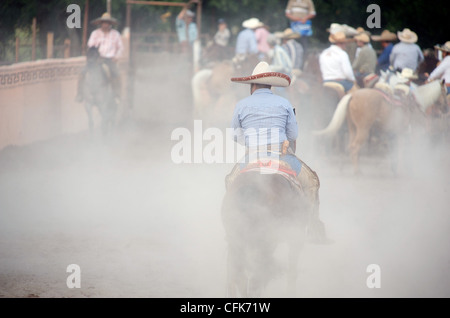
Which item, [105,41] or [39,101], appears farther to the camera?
[105,41]

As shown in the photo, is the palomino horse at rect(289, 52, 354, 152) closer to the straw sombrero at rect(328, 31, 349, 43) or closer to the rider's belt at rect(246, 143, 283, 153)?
the straw sombrero at rect(328, 31, 349, 43)

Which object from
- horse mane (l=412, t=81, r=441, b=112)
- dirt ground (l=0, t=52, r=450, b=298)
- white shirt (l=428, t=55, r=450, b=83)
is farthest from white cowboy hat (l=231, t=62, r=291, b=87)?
white shirt (l=428, t=55, r=450, b=83)

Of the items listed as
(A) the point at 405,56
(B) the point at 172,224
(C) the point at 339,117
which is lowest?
(B) the point at 172,224

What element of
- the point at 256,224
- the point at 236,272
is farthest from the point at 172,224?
the point at 256,224

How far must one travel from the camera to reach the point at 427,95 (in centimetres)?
1299

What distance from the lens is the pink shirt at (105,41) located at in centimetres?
1641

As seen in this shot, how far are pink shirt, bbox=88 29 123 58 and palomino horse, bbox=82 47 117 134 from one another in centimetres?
55

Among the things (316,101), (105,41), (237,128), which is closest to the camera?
(237,128)

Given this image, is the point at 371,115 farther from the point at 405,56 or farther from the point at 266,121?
the point at 266,121

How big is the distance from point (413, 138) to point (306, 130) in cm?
274

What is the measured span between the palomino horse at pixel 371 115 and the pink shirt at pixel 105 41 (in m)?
5.75

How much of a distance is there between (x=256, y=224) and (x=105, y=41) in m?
11.6

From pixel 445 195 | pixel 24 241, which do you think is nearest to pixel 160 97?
pixel 445 195
